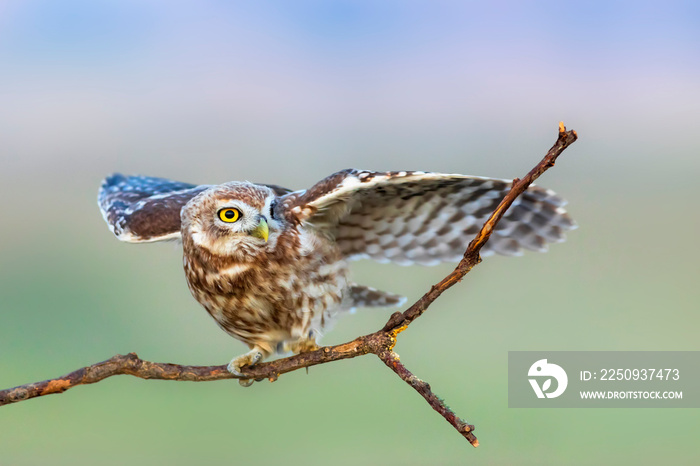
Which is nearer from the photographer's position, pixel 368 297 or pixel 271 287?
pixel 271 287

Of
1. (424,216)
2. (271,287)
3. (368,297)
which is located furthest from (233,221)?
(368,297)

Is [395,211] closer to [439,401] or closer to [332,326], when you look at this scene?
[332,326]

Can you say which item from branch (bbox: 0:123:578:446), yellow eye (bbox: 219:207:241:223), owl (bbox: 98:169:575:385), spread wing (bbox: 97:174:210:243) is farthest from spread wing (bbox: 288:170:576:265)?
spread wing (bbox: 97:174:210:243)

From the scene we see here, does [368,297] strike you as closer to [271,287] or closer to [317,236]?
[317,236]

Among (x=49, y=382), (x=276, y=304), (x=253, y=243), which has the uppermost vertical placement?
(x=253, y=243)

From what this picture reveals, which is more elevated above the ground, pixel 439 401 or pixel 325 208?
pixel 325 208

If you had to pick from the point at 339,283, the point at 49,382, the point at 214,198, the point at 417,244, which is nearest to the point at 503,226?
the point at 417,244

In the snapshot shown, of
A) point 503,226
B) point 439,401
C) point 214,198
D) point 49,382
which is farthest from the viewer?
point 503,226
